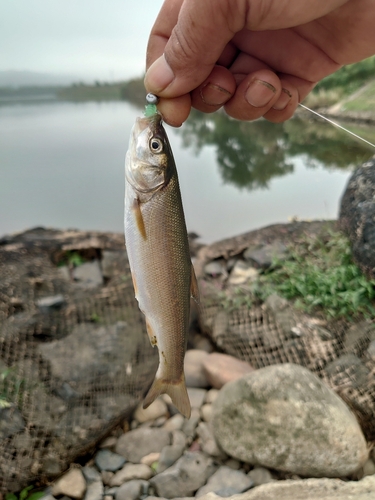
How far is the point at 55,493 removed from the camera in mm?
2479

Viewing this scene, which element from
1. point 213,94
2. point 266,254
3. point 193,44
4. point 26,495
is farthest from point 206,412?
point 193,44

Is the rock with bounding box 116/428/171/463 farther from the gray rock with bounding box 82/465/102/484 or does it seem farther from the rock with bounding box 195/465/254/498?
the rock with bounding box 195/465/254/498

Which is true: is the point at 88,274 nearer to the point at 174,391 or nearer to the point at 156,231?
the point at 174,391

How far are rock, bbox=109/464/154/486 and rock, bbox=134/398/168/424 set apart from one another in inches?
16.4

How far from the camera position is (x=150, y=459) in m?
2.76

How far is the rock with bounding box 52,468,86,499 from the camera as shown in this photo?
2.49 meters

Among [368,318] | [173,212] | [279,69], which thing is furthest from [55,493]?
[279,69]

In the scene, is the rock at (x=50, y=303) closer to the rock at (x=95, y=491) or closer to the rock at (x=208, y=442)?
the rock at (x=95, y=491)

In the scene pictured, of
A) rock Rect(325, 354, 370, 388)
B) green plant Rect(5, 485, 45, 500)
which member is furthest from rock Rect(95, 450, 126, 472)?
rock Rect(325, 354, 370, 388)

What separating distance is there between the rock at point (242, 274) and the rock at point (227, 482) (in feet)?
6.00

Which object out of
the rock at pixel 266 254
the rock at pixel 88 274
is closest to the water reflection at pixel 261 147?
the rock at pixel 266 254

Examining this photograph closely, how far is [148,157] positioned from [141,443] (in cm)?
229

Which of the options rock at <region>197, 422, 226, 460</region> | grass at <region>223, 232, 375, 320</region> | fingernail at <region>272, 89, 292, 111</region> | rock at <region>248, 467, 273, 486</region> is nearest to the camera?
fingernail at <region>272, 89, 292, 111</region>

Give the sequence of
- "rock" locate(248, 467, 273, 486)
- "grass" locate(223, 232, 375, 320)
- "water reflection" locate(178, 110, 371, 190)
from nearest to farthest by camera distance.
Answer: "rock" locate(248, 467, 273, 486) → "grass" locate(223, 232, 375, 320) → "water reflection" locate(178, 110, 371, 190)
